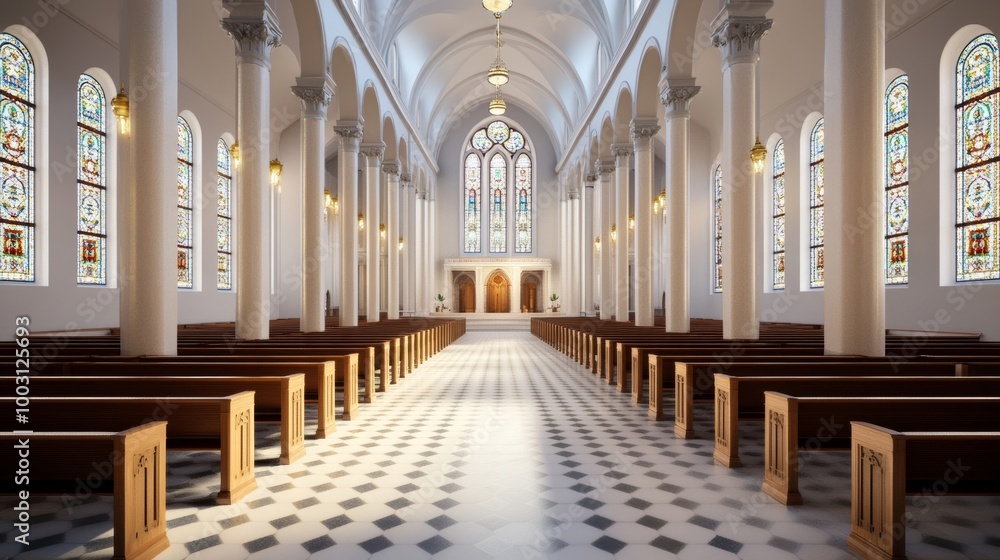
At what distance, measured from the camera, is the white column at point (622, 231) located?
19922mm

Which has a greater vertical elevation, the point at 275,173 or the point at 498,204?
the point at 498,204

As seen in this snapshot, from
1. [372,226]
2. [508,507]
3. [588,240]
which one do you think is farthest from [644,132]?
[508,507]

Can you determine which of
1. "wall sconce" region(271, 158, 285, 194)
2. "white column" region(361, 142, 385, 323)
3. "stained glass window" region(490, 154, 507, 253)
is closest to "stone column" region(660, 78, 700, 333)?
"wall sconce" region(271, 158, 285, 194)

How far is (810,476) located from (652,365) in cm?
288

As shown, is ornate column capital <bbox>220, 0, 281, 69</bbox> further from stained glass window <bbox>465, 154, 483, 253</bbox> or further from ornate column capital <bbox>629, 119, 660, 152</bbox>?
stained glass window <bbox>465, 154, 483, 253</bbox>

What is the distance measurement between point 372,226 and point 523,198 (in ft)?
68.1

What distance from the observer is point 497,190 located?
131 feet

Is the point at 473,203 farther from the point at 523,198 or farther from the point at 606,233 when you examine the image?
the point at 606,233

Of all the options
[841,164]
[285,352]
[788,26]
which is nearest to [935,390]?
[841,164]

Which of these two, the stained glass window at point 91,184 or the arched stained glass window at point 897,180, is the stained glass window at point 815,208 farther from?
the stained glass window at point 91,184

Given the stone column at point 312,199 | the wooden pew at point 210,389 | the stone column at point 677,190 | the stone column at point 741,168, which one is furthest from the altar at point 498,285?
the wooden pew at point 210,389

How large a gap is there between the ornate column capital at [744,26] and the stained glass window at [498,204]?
29473mm

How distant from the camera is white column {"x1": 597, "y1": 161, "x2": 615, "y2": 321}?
2348 centimetres

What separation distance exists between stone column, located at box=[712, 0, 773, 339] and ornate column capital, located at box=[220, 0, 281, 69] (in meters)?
8.00
